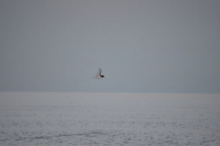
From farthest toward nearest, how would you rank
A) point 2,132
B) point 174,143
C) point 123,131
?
point 123,131 → point 2,132 → point 174,143

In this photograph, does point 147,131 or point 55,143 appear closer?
point 55,143

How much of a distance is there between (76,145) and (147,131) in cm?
1024

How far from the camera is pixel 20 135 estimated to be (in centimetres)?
3159

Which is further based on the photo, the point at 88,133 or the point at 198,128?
the point at 198,128

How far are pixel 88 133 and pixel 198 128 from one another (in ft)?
36.8

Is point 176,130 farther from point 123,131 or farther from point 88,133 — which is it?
point 88,133

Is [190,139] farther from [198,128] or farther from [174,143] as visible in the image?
[198,128]

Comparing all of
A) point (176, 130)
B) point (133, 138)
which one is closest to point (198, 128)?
point (176, 130)

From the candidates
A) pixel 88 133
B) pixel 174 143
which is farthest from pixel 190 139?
pixel 88 133

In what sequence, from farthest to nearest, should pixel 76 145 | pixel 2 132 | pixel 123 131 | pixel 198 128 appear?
pixel 198 128 → pixel 123 131 → pixel 2 132 → pixel 76 145

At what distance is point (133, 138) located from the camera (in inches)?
1214

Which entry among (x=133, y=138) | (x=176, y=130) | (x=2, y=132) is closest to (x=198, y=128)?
(x=176, y=130)

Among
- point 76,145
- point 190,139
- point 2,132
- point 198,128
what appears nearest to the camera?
point 76,145

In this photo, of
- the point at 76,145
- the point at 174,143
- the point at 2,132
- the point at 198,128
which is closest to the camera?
the point at 76,145
